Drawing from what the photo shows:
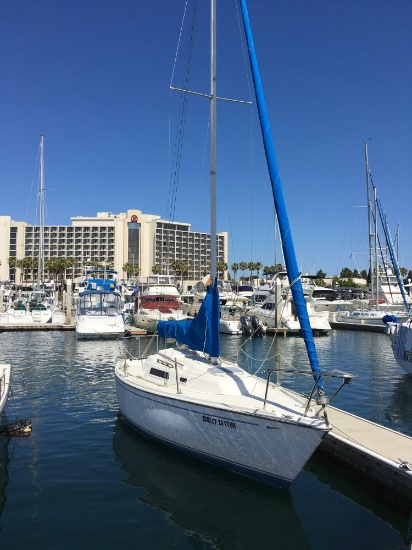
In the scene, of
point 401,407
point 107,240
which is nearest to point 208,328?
point 401,407

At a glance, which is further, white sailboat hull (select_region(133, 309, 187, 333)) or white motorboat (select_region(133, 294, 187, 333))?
white motorboat (select_region(133, 294, 187, 333))

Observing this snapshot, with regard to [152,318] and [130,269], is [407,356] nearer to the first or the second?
[152,318]

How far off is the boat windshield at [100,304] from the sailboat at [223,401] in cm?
2628

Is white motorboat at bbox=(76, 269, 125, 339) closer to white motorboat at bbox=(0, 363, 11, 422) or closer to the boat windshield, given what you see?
the boat windshield

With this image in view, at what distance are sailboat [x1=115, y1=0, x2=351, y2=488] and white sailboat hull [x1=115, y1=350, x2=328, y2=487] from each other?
0.9 inches

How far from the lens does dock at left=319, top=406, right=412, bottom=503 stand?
993 cm

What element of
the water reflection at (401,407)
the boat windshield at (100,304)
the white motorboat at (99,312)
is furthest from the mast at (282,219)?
the boat windshield at (100,304)

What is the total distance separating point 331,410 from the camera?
47.1 feet

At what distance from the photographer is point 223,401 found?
36.6ft

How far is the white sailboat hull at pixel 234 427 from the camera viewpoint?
960cm

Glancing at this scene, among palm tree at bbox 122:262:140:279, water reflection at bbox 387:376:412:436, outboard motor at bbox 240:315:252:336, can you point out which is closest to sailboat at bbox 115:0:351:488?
water reflection at bbox 387:376:412:436

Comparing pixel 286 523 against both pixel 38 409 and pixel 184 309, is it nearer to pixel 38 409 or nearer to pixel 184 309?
pixel 38 409

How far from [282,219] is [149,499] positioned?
719cm

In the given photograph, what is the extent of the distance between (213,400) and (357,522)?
395cm
